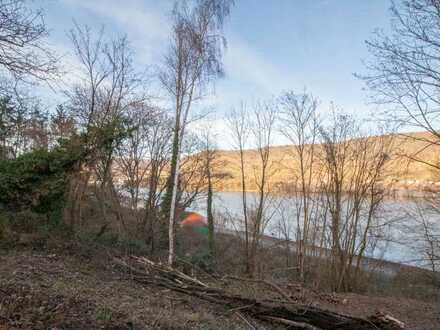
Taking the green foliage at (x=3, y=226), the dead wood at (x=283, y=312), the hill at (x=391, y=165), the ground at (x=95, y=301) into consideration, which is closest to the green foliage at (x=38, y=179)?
the green foliage at (x=3, y=226)

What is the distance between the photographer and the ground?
10.4 feet

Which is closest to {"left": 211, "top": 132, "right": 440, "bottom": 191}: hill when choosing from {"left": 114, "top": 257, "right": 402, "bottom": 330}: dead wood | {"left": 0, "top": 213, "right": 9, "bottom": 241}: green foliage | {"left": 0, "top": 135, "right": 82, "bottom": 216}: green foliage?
{"left": 114, "top": 257, "right": 402, "bottom": 330}: dead wood

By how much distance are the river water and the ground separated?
10.2 ft

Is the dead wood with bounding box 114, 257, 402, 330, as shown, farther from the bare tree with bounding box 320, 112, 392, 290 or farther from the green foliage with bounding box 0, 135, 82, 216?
the bare tree with bounding box 320, 112, 392, 290

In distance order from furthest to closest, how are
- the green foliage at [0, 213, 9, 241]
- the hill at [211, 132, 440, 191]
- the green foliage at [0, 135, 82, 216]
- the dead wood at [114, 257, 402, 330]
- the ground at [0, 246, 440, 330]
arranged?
the green foliage at [0, 135, 82, 216], the hill at [211, 132, 440, 191], the green foliage at [0, 213, 9, 241], the dead wood at [114, 257, 402, 330], the ground at [0, 246, 440, 330]

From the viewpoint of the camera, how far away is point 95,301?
3811mm

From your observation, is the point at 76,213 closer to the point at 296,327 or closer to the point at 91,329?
the point at 91,329

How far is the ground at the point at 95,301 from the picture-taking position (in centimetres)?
316

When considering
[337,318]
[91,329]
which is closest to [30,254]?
[91,329]

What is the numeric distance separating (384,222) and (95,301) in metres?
11.4

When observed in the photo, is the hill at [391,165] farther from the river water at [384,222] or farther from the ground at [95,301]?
the ground at [95,301]

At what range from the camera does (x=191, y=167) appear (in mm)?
14938

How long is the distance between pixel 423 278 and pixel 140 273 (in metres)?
11.9

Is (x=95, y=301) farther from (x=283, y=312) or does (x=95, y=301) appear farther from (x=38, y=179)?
(x=38, y=179)
